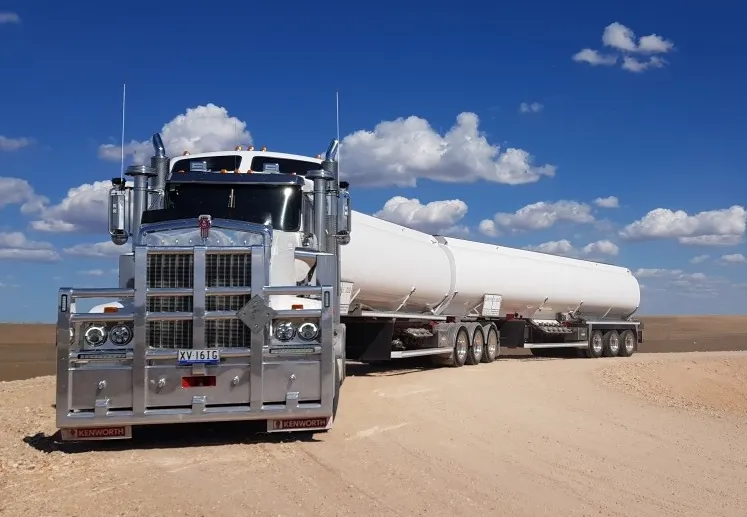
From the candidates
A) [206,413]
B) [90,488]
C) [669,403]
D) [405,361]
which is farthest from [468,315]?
[90,488]

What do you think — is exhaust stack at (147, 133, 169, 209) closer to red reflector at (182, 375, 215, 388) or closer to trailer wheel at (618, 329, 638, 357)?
red reflector at (182, 375, 215, 388)

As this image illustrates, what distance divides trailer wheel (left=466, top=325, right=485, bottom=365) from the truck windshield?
41.8 ft

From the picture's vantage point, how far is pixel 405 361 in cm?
2319

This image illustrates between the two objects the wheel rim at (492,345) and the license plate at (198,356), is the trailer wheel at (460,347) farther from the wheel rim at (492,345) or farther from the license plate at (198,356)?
the license plate at (198,356)

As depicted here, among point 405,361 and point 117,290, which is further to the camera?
point 405,361

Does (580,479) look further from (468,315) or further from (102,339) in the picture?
(468,315)

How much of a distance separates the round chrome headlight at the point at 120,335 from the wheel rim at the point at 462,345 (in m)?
14.0

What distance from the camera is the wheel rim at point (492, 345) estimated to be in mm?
24438

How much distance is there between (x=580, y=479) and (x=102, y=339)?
562 centimetres

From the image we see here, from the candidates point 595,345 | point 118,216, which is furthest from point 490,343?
point 118,216

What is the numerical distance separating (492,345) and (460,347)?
→ 255 cm

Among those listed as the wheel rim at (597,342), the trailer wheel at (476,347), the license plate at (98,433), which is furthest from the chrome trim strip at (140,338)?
the wheel rim at (597,342)

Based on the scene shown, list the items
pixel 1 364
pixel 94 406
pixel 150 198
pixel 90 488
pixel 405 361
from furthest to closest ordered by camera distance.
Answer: pixel 1 364, pixel 405 361, pixel 150 198, pixel 94 406, pixel 90 488

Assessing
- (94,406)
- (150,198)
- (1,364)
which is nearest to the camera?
(94,406)
